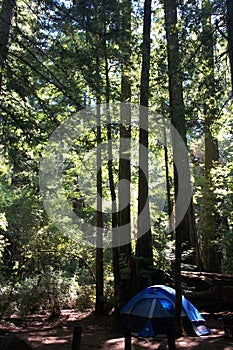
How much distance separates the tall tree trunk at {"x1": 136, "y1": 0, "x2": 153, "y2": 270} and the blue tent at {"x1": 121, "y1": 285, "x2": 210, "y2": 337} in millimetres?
1797

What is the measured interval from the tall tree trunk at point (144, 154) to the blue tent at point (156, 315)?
1.80 meters

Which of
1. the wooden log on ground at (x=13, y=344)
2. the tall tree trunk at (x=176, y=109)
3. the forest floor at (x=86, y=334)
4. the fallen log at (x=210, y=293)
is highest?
the tall tree trunk at (x=176, y=109)

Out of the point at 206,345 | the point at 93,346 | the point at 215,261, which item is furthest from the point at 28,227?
the point at 206,345

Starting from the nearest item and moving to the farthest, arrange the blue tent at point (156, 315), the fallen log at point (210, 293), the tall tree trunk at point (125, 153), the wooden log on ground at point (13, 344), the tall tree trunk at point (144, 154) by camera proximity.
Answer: the wooden log on ground at point (13, 344) < the blue tent at point (156, 315) < the tall tree trunk at point (125, 153) < the tall tree trunk at point (144, 154) < the fallen log at point (210, 293)

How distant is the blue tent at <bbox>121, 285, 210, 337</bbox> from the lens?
25.7ft

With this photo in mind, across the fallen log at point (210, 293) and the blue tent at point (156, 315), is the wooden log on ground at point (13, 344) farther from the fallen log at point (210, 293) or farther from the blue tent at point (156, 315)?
the fallen log at point (210, 293)

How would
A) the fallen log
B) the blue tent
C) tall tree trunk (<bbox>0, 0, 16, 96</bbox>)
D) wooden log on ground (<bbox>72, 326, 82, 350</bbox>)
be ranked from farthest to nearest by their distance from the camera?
the fallen log
the blue tent
tall tree trunk (<bbox>0, 0, 16, 96</bbox>)
wooden log on ground (<bbox>72, 326, 82, 350</bbox>)

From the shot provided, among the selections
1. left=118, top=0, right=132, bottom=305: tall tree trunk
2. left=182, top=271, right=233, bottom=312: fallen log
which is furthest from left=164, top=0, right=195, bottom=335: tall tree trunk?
left=182, top=271, right=233, bottom=312: fallen log

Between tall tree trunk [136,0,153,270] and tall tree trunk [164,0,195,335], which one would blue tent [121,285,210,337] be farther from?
tall tree trunk [136,0,153,270]

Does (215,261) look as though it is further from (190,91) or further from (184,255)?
(190,91)

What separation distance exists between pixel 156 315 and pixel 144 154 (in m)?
4.97

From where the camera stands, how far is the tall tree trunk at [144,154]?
30.3 feet

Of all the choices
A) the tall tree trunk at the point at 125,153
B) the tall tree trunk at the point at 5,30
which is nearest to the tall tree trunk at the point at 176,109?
the tall tree trunk at the point at 125,153

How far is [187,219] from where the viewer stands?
12219mm
